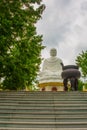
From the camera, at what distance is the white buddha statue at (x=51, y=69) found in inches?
779

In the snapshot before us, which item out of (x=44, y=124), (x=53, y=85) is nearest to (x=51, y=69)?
(x=53, y=85)

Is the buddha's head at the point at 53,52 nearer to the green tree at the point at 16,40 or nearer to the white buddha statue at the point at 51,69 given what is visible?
the white buddha statue at the point at 51,69

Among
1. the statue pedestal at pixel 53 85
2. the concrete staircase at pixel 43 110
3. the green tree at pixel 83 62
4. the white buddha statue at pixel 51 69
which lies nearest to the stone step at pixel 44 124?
the concrete staircase at pixel 43 110

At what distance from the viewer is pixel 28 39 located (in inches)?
659

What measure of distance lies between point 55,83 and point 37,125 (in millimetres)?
11952

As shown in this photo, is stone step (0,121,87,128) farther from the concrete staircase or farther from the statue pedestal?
the statue pedestal

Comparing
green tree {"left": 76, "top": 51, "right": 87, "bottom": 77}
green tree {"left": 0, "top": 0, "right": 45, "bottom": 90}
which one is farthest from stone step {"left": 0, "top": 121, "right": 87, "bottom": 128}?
green tree {"left": 76, "top": 51, "right": 87, "bottom": 77}

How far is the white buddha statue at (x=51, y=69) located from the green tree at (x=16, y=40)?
10.4ft

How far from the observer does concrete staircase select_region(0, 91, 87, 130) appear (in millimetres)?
8094

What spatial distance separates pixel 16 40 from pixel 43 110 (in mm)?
7149

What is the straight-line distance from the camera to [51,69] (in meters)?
20.4

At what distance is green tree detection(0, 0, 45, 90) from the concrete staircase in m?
3.42

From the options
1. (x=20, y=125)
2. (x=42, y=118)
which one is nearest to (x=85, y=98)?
(x=42, y=118)

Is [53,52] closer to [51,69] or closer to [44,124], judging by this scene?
[51,69]
